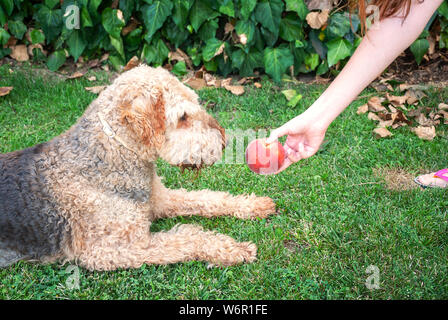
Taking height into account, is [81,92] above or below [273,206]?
above

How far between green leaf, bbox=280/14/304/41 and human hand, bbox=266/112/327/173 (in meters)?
2.48

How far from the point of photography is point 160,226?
325 cm

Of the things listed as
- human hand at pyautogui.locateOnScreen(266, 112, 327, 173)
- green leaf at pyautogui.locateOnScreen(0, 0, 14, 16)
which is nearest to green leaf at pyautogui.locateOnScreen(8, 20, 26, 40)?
green leaf at pyautogui.locateOnScreen(0, 0, 14, 16)

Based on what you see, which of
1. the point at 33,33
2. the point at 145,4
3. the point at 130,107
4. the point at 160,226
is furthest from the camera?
the point at 33,33

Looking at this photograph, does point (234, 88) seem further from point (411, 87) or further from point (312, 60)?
point (411, 87)

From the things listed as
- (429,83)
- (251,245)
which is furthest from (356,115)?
(251,245)

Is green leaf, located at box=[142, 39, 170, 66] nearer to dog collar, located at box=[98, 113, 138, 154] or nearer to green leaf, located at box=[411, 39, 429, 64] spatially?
dog collar, located at box=[98, 113, 138, 154]

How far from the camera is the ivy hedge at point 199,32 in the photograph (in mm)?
4875

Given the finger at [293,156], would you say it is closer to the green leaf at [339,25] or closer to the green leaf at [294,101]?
the green leaf at [294,101]

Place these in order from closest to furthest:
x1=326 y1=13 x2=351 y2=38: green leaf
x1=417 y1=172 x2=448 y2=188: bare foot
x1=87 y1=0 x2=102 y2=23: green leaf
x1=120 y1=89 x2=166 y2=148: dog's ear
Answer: x1=120 y1=89 x2=166 y2=148: dog's ear, x1=417 y1=172 x2=448 y2=188: bare foot, x1=326 y1=13 x2=351 y2=38: green leaf, x1=87 y1=0 x2=102 y2=23: green leaf

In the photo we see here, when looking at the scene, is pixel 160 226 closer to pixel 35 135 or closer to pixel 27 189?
pixel 27 189

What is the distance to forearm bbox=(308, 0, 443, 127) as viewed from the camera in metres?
2.33

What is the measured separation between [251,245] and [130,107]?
125 centimetres

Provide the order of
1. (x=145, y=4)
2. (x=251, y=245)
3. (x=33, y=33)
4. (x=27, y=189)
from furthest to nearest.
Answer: (x=33, y=33) < (x=145, y=4) < (x=251, y=245) < (x=27, y=189)
